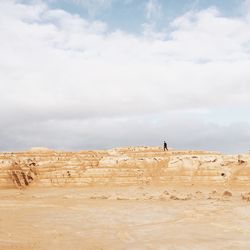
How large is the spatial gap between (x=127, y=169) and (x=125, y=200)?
14.5m

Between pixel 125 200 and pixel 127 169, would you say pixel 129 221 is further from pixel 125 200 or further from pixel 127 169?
pixel 127 169

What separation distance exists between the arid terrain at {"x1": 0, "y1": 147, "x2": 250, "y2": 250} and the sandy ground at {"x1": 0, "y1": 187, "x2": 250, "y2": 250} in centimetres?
4

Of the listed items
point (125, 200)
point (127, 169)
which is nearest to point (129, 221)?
point (125, 200)

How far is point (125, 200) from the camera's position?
4116cm

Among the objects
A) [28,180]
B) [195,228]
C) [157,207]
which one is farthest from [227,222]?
[28,180]

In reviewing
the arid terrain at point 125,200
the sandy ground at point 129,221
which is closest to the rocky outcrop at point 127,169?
the arid terrain at point 125,200

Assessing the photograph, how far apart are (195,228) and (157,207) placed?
11043 millimetres

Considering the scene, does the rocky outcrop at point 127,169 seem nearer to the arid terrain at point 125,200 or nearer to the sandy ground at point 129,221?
the arid terrain at point 125,200

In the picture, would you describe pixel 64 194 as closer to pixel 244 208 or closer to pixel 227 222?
pixel 244 208

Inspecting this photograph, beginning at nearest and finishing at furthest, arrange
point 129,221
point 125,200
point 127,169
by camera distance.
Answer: point 129,221 < point 125,200 < point 127,169

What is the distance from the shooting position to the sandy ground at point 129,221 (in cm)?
1988

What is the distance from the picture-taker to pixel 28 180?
56.1m

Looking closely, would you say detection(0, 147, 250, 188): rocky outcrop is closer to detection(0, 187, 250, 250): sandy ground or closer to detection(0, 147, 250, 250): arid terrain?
detection(0, 147, 250, 250): arid terrain

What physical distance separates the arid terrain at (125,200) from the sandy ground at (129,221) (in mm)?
45
